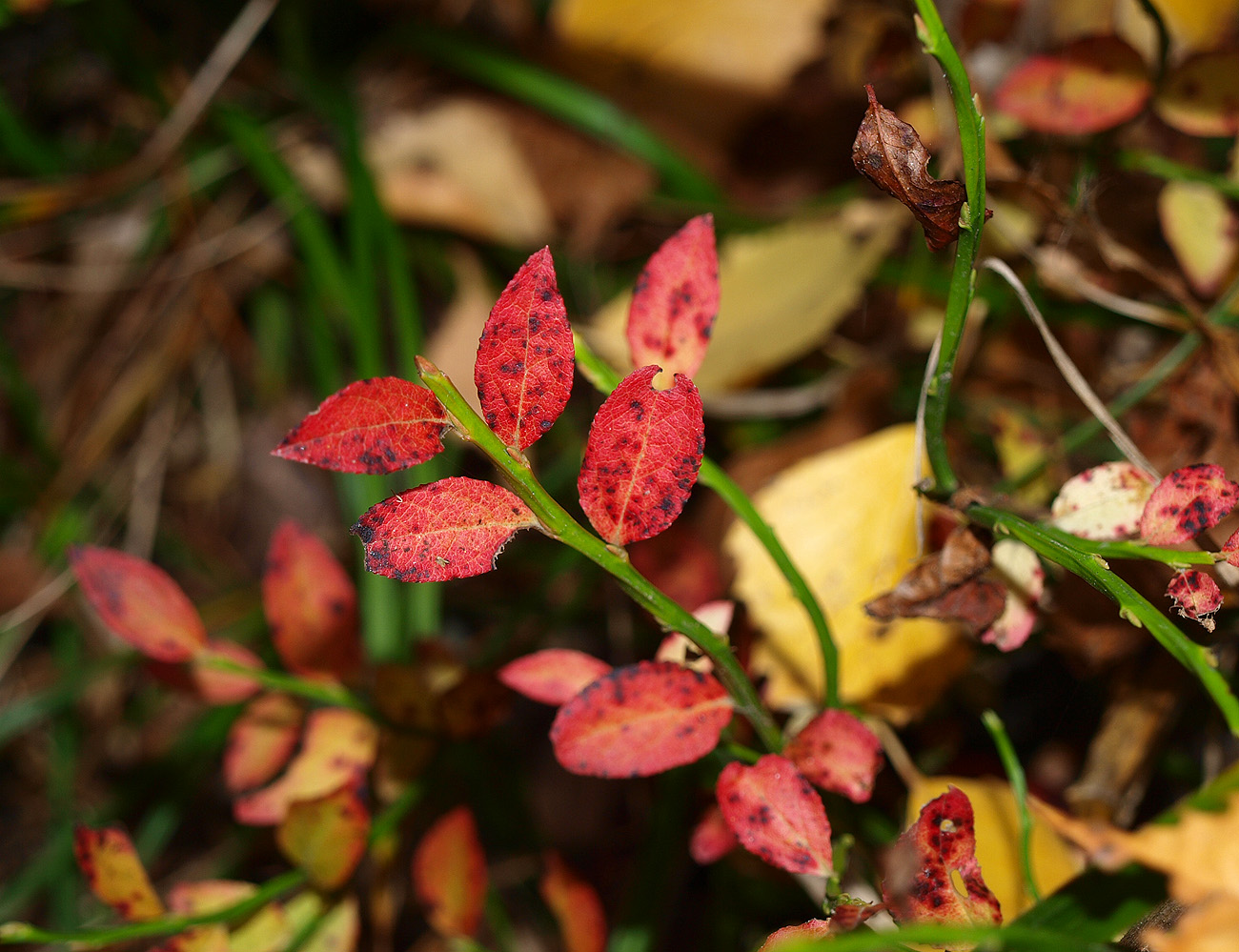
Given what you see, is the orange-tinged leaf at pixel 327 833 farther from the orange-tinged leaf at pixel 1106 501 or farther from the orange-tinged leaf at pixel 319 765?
the orange-tinged leaf at pixel 1106 501

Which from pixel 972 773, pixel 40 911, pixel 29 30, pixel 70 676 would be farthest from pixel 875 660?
pixel 29 30

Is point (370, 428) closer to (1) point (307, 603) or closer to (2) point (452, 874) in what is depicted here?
(1) point (307, 603)

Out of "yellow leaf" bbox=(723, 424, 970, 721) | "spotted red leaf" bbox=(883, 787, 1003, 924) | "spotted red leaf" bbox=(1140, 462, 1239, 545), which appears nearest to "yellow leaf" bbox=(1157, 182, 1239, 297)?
"yellow leaf" bbox=(723, 424, 970, 721)

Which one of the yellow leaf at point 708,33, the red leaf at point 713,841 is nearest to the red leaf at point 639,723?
the red leaf at point 713,841

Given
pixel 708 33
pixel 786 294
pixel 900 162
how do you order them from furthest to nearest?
1. pixel 708 33
2. pixel 786 294
3. pixel 900 162

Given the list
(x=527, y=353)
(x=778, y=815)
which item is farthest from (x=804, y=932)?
(x=527, y=353)

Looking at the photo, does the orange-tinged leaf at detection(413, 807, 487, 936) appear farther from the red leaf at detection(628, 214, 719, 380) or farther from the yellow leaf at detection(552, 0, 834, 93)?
the yellow leaf at detection(552, 0, 834, 93)
